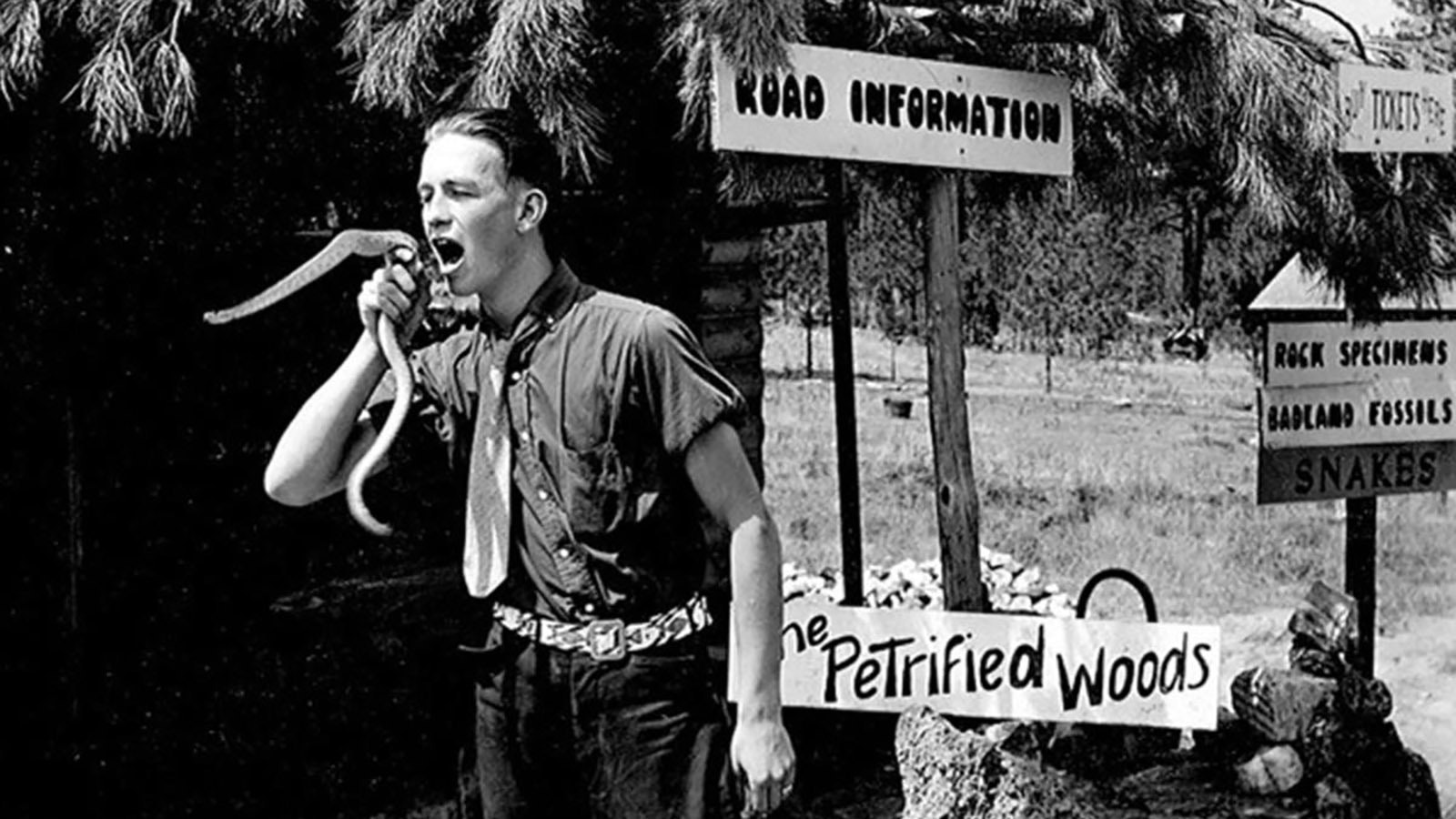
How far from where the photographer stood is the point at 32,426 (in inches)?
213

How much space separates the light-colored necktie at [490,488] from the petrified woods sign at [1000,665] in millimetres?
1426

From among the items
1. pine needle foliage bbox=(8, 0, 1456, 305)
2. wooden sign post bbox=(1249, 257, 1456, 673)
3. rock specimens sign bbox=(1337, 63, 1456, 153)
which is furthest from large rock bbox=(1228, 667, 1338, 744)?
rock specimens sign bbox=(1337, 63, 1456, 153)

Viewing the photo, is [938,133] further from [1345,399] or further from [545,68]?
[1345,399]

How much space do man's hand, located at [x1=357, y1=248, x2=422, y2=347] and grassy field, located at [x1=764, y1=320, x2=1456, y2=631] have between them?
8.65m

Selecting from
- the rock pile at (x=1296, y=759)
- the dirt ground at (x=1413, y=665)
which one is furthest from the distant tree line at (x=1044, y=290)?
the rock pile at (x=1296, y=759)

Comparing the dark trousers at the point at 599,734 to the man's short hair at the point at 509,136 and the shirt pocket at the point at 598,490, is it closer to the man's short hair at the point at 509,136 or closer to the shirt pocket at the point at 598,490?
Answer: the shirt pocket at the point at 598,490

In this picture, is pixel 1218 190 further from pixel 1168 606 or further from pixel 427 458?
pixel 1168 606

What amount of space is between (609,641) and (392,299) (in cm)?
66

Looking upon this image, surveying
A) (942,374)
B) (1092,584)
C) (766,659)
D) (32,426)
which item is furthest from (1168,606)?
(766,659)

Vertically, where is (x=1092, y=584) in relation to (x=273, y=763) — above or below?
above

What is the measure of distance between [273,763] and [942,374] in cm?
243

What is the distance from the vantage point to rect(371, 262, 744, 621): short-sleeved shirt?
3.07m

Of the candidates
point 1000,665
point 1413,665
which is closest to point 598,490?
point 1000,665

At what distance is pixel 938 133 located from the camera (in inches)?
187
